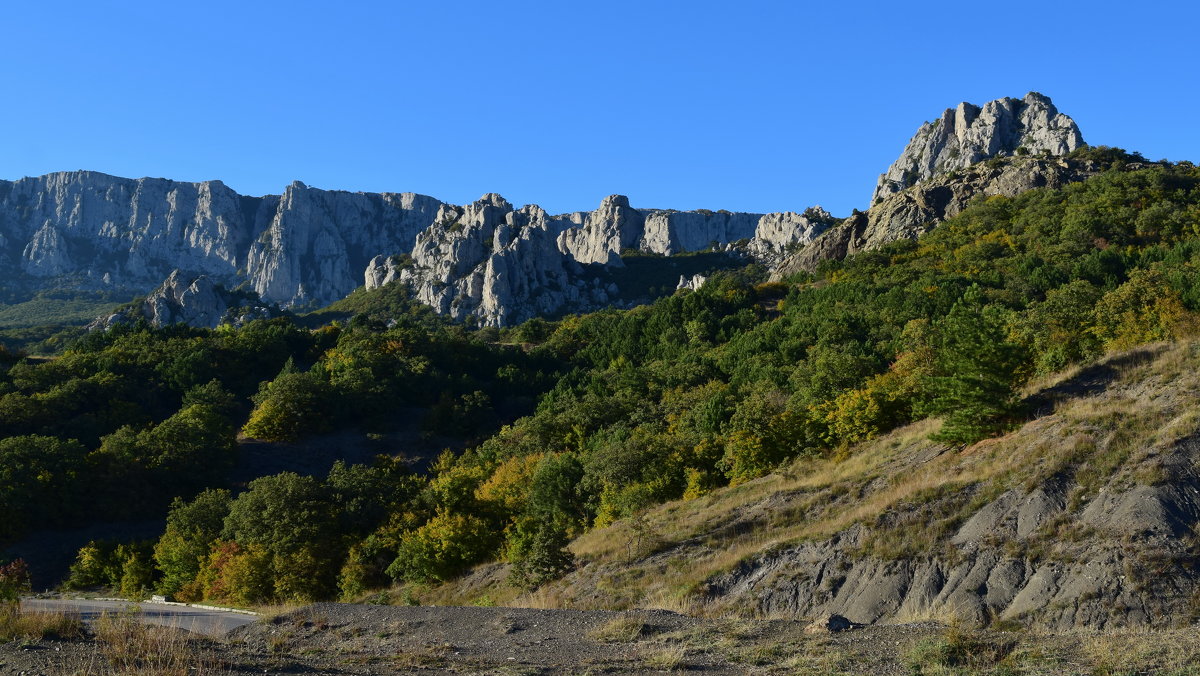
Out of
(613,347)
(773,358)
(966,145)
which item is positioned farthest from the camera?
(966,145)

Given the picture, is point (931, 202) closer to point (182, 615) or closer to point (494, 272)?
point (494, 272)

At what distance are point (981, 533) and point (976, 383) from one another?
8.93 meters

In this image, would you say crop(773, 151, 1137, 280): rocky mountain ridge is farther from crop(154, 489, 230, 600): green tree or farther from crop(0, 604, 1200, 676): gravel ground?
crop(0, 604, 1200, 676): gravel ground

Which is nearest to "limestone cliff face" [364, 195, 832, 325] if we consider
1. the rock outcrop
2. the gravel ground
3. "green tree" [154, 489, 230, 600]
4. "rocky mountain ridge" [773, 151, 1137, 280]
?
the rock outcrop

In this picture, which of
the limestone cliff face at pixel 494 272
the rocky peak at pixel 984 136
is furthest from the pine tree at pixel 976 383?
the limestone cliff face at pixel 494 272

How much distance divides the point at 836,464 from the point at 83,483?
49.8m

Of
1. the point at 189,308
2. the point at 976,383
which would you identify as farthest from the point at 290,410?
the point at 189,308

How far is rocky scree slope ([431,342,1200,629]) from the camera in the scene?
16797mm

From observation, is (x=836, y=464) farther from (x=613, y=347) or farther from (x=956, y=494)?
(x=613, y=347)

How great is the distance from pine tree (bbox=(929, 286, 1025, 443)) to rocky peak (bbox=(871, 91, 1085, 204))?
359 ft

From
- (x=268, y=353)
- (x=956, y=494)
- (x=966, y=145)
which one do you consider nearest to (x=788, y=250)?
(x=966, y=145)

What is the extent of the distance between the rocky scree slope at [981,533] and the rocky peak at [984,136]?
374ft

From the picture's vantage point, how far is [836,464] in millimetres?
30938

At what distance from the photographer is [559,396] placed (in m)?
72.6
